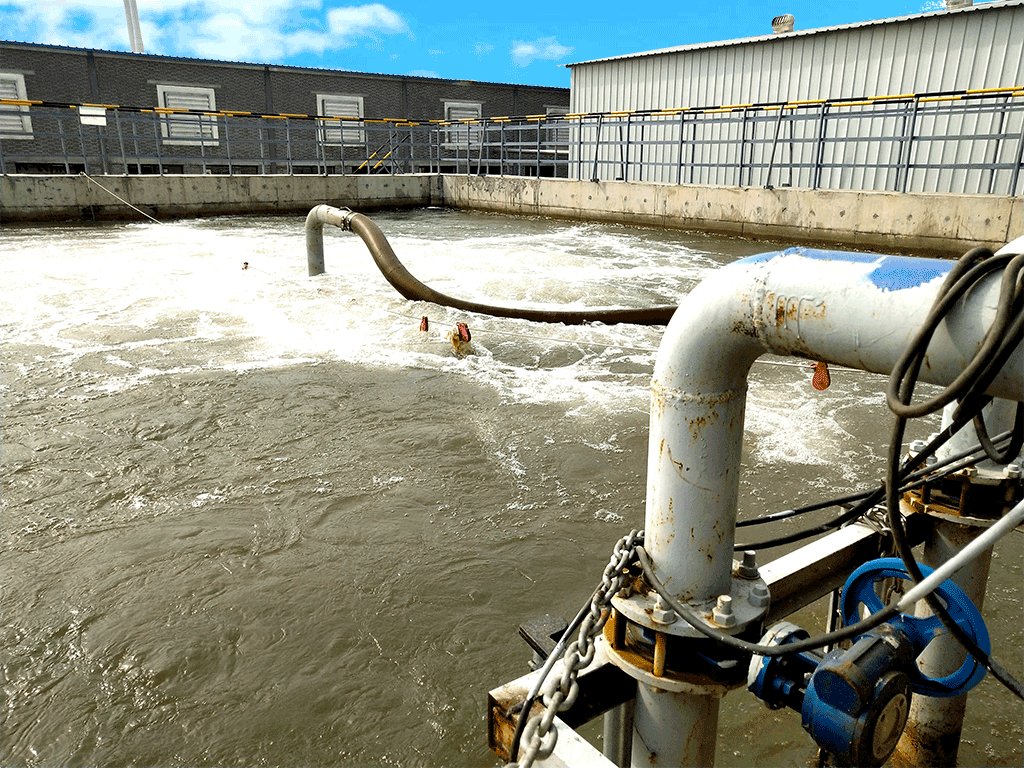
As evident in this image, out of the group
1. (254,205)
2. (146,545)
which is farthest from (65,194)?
(146,545)

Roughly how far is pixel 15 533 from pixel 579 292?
6.32 meters

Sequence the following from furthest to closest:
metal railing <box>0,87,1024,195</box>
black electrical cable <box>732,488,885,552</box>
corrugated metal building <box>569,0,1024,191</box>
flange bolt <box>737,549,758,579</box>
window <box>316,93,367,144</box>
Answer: window <box>316,93,367,144</box>
corrugated metal building <box>569,0,1024,191</box>
metal railing <box>0,87,1024,195</box>
black electrical cable <box>732,488,885,552</box>
flange bolt <box>737,549,758,579</box>

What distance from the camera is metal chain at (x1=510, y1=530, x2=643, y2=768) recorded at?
126cm

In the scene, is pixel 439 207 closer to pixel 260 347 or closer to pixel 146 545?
pixel 260 347

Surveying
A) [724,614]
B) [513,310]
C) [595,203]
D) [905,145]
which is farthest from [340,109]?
[724,614]

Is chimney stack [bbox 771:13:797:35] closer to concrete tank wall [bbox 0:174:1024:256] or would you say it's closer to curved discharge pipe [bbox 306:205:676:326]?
concrete tank wall [bbox 0:174:1024:256]

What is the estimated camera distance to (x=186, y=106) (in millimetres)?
23141

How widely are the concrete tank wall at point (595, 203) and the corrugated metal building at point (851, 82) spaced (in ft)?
1.80

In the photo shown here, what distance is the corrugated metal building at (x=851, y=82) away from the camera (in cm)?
1247

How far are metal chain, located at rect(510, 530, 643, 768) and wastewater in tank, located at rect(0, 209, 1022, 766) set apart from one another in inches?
37.0

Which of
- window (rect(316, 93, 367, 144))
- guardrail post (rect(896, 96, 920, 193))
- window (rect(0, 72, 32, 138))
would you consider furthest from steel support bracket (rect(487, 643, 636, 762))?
window (rect(316, 93, 367, 144))

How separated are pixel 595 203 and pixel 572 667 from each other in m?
15.9

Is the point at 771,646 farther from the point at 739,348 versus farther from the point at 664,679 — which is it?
the point at 739,348

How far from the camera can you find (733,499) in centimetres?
146
